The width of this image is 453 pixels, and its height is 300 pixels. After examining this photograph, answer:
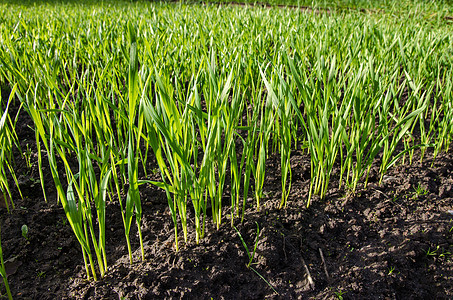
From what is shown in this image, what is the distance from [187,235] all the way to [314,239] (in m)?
0.41

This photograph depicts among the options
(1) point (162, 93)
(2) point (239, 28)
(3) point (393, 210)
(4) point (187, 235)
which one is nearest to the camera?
(1) point (162, 93)

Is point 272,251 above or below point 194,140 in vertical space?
below

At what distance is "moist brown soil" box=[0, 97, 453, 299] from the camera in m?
0.96

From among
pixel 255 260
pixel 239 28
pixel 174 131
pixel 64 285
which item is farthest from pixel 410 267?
pixel 239 28

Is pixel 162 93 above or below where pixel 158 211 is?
above

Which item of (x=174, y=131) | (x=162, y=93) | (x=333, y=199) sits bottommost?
(x=333, y=199)

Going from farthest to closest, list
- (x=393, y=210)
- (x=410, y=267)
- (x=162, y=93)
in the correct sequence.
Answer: (x=393, y=210) < (x=410, y=267) < (x=162, y=93)

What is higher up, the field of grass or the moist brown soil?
the field of grass

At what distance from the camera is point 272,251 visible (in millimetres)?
1048

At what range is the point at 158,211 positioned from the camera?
4.10 ft

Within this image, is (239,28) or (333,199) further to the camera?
(239,28)

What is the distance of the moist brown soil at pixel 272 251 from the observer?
0.96m

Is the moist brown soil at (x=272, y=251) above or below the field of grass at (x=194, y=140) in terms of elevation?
below

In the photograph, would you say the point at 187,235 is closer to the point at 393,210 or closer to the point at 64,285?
the point at 64,285
